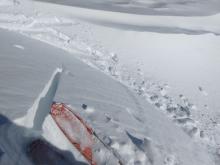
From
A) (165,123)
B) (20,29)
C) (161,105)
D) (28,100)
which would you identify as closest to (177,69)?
(161,105)

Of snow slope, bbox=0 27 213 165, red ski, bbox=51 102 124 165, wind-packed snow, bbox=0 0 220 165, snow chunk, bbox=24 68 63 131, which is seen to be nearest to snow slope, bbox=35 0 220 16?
wind-packed snow, bbox=0 0 220 165

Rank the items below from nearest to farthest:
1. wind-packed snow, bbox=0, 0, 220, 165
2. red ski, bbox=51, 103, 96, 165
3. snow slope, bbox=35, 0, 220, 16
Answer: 1. red ski, bbox=51, 103, 96, 165
2. wind-packed snow, bbox=0, 0, 220, 165
3. snow slope, bbox=35, 0, 220, 16

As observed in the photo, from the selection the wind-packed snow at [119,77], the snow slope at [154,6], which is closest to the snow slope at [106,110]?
the wind-packed snow at [119,77]

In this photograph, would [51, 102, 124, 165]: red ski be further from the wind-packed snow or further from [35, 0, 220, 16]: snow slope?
[35, 0, 220, 16]: snow slope

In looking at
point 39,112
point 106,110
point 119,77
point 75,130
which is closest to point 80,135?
point 75,130

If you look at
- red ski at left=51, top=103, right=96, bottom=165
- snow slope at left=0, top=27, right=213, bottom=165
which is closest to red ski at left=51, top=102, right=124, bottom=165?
red ski at left=51, top=103, right=96, bottom=165

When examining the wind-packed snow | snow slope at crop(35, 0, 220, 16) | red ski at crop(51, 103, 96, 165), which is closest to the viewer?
red ski at crop(51, 103, 96, 165)

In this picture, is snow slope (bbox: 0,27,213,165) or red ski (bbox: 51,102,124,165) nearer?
A: red ski (bbox: 51,102,124,165)

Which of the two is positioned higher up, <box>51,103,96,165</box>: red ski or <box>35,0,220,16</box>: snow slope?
<box>35,0,220,16</box>: snow slope

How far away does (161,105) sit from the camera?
446 cm

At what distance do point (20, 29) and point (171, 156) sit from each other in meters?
2.80

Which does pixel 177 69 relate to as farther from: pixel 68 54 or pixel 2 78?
pixel 2 78

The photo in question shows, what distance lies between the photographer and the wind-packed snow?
3297 millimetres

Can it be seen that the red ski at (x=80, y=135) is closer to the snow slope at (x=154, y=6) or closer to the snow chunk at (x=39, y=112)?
the snow chunk at (x=39, y=112)
